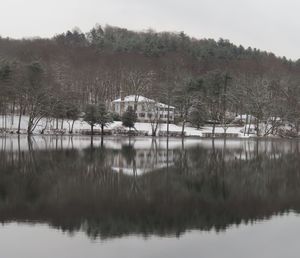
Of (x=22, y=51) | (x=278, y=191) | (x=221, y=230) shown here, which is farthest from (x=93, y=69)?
(x=221, y=230)

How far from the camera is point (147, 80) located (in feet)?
333

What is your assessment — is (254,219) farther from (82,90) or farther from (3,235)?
(82,90)

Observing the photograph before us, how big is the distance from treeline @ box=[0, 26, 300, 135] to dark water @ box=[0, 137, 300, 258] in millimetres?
48902

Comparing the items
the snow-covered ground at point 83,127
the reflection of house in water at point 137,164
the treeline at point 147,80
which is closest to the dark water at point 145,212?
the reflection of house in water at point 137,164

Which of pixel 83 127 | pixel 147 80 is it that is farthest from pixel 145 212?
pixel 147 80

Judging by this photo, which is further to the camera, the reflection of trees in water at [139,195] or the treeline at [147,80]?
the treeline at [147,80]

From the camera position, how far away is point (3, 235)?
13633 millimetres

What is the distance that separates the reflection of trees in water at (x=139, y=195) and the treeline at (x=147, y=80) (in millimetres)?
46287

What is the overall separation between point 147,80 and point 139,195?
82505 mm

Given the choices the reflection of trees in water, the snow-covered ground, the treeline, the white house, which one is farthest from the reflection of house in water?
the white house

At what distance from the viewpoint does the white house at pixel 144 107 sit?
91.5m

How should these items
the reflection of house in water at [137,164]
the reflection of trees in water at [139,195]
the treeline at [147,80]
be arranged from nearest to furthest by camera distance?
the reflection of trees in water at [139,195], the reflection of house in water at [137,164], the treeline at [147,80]

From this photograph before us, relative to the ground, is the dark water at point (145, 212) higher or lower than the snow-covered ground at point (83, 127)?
lower

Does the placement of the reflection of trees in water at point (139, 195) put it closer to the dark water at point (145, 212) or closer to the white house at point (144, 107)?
the dark water at point (145, 212)
